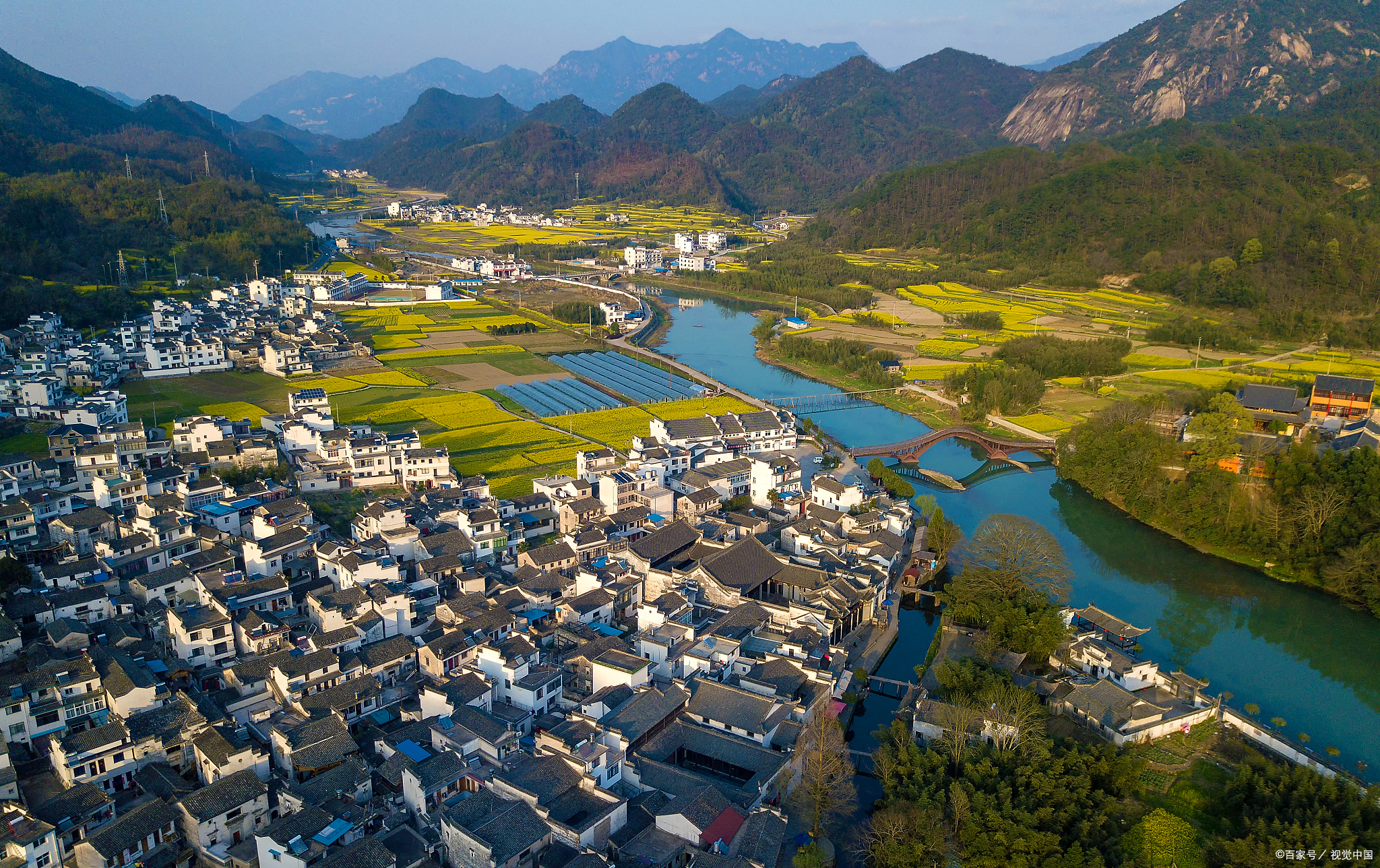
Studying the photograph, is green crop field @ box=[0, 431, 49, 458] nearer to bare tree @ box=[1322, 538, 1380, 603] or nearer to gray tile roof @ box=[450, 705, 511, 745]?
gray tile roof @ box=[450, 705, 511, 745]

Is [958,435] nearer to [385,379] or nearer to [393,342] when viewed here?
[385,379]

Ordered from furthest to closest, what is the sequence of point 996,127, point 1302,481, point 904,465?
1. point 996,127
2. point 904,465
3. point 1302,481

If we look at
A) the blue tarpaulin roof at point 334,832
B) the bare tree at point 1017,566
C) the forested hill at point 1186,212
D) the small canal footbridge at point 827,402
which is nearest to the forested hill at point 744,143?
Result: the forested hill at point 1186,212

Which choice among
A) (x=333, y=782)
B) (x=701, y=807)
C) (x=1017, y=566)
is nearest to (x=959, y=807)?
(x=701, y=807)

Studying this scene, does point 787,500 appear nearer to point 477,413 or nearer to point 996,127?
point 477,413

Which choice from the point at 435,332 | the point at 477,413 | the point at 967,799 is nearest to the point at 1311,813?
the point at 967,799

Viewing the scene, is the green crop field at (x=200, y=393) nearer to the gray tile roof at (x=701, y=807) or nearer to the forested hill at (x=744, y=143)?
the gray tile roof at (x=701, y=807)
